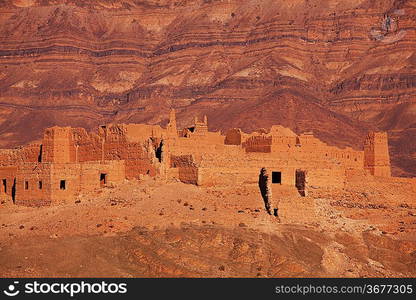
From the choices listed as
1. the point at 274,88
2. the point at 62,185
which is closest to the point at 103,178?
the point at 62,185

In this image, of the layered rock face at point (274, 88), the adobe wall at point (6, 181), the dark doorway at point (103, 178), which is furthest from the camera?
the layered rock face at point (274, 88)

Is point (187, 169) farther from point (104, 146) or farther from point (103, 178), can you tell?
point (104, 146)

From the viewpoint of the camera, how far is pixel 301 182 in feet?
237

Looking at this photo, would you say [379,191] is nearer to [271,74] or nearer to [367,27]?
[271,74]

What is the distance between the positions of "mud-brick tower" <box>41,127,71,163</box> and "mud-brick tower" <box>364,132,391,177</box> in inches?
864

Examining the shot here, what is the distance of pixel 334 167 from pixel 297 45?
121434mm

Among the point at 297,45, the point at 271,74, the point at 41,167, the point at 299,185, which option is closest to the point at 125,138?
the point at 41,167

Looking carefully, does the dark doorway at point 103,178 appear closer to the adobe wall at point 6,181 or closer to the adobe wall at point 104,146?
the adobe wall at point 104,146

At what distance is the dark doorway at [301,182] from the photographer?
71875 millimetres

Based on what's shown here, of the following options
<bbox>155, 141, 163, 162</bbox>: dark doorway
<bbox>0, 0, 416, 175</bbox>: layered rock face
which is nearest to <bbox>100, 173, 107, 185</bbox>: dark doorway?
<bbox>155, 141, 163, 162</bbox>: dark doorway

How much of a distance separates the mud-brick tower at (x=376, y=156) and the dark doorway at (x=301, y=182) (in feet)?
47.3

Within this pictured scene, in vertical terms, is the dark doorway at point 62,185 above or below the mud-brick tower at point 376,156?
below

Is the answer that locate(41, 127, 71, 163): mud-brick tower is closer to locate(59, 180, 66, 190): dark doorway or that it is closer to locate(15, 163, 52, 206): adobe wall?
locate(15, 163, 52, 206): adobe wall

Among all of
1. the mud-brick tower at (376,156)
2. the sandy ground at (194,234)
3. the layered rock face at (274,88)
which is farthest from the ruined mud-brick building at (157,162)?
the layered rock face at (274,88)
